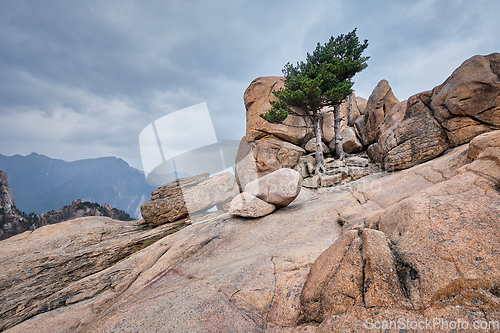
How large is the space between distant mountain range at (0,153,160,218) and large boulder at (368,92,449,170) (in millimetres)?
133219

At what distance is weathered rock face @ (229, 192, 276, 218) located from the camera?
24.6 feet

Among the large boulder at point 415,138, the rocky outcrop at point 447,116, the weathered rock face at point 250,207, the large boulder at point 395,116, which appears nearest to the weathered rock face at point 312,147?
the large boulder at point 395,116

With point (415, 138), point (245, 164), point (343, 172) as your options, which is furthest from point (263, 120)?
point (415, 138)

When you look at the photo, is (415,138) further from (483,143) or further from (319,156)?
(319,156)

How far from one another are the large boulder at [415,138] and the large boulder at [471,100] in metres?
0.45

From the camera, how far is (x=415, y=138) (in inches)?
390

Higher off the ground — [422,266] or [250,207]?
[250,207]

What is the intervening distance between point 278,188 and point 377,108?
1612cm

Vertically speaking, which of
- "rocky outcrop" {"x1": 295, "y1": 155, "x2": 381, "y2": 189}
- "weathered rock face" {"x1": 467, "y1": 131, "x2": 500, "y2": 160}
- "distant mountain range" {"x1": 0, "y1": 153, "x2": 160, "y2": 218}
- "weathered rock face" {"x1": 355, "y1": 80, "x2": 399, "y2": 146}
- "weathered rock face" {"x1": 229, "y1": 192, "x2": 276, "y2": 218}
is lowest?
"rocky outcrop" {"x1": 295, "y1": 155, "x2": 381, "y2": 189}

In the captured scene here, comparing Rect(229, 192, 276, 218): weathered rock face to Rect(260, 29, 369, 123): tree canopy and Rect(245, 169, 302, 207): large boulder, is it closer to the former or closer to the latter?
Rect(245, 169, 302, 207): large boulder

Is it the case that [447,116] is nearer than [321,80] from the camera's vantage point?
Yes

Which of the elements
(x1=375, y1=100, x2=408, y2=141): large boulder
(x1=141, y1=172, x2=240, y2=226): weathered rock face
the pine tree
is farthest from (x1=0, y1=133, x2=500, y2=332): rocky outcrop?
A: the pine tree

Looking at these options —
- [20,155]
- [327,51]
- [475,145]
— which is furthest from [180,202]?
[20,155]

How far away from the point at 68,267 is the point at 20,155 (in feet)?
819
